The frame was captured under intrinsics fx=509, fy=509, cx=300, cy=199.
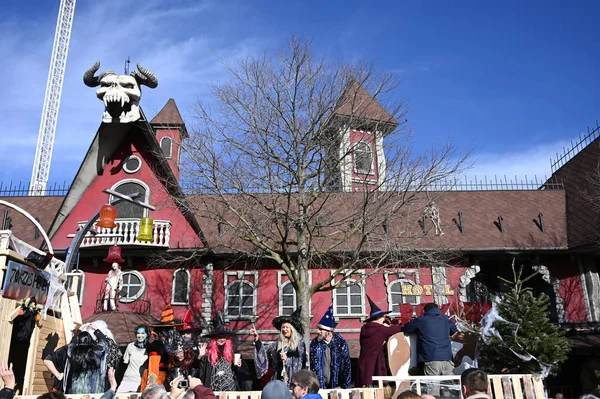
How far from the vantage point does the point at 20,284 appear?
858 cm

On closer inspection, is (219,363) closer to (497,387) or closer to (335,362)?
(335,362)

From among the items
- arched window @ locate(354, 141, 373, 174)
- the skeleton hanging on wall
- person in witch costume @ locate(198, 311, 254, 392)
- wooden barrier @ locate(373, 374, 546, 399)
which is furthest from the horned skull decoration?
wooden barrier @ locate(373, 374, 546, 399)

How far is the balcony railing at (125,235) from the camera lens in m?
17.0

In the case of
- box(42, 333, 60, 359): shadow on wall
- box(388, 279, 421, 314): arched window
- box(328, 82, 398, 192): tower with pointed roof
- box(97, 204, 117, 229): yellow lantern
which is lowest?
box(42, 333, 60, 359): shadow on wall

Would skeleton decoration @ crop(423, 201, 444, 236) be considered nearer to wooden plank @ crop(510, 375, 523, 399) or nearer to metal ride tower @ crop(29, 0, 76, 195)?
wooden plank @ crop(510, 375, 523, 399)

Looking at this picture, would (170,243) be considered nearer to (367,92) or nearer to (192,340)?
(367,92)

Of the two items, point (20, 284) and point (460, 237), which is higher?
point (460, 237)

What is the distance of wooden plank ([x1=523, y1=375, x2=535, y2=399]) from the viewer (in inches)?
268

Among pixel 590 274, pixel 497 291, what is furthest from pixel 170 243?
pixel 590 274

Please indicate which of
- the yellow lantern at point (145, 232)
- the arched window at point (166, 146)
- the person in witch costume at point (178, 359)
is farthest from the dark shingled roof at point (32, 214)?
the person in witch costume at point (178, 359)

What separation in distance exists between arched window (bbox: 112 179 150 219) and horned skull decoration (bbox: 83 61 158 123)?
2.35 metres

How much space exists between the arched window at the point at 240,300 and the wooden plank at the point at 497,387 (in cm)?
1243

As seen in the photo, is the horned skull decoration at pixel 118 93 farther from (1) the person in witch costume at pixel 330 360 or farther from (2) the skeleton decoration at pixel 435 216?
(1) the person in witch costume at pixel 330 360

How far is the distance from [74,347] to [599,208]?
58.4 feet
